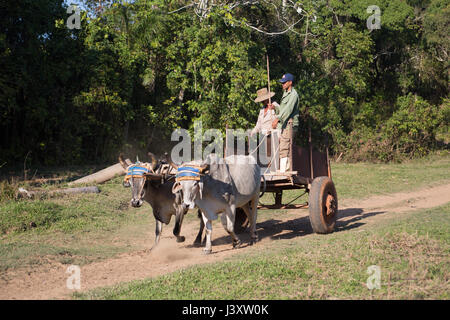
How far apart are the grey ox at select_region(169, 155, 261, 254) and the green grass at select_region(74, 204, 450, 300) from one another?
0.87 m

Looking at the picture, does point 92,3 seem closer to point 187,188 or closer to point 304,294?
point 187,188

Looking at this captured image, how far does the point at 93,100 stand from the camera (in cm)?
1706

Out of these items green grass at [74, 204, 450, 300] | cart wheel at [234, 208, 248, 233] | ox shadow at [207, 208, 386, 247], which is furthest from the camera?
cart wheel at [234, 208, 248, 233]

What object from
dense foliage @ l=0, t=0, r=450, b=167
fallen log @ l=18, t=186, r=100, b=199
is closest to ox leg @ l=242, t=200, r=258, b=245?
fallen log @ l=18, t=186, r=100, b=199

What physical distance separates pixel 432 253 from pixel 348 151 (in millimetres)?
15303

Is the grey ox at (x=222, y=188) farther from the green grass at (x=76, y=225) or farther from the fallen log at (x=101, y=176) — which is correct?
the fallen log at (x=101, y=176)

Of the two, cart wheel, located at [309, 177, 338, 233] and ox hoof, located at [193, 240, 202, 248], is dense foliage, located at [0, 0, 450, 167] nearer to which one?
cart wheel, located at [309, 177, 338, 233]

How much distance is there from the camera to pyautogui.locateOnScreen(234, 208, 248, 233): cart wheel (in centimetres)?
1016

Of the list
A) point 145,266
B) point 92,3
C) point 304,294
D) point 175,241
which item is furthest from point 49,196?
point 92,3

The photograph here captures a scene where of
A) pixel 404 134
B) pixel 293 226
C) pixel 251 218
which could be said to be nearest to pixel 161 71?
pixel 293 226

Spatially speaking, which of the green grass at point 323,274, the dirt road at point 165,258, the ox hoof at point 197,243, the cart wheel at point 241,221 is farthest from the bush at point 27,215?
the green grass at point 323,274

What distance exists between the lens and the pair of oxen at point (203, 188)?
7.62 m

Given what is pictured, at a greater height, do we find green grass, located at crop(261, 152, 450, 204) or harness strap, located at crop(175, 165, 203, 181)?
harness strap, located at crop(175, 165, 203, 181)

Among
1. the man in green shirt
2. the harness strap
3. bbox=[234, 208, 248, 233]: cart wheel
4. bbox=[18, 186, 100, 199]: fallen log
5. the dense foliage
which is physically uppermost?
the dense foliage
